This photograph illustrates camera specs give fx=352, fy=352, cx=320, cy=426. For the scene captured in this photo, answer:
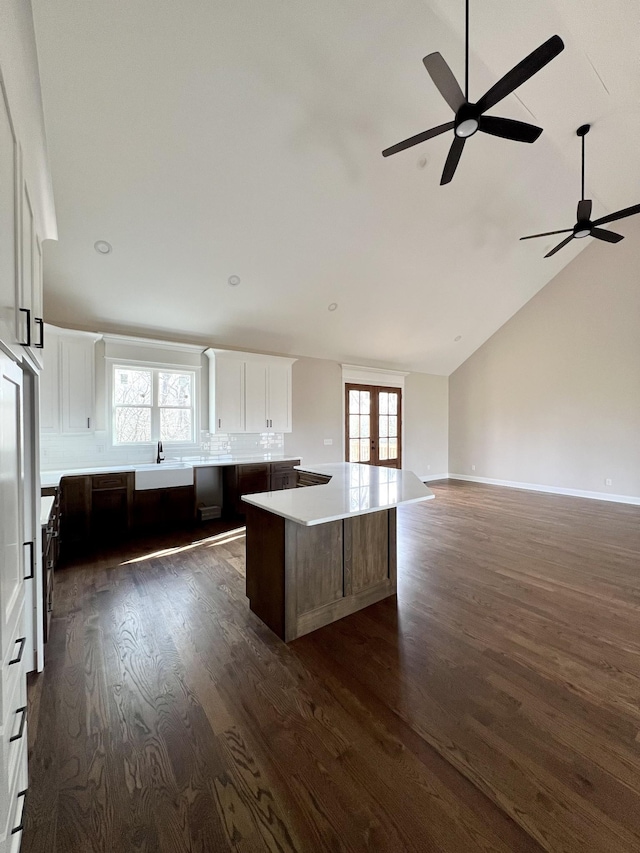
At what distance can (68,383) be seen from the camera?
13.7 ft

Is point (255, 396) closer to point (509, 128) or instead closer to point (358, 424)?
point (358, 424)

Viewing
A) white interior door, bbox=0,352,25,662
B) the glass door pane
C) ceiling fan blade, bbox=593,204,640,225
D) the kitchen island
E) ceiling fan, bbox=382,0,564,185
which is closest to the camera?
white interior door, bbox=0,352,25,662

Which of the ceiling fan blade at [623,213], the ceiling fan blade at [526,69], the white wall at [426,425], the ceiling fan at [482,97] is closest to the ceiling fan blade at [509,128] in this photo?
the ceiling fan at [482,97]

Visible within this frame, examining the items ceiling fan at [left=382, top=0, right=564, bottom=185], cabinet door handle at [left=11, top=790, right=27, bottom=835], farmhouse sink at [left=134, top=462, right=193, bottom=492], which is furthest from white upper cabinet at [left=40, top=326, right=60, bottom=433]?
ceiling fan at [left=382, top=0, right=564, bottom=185]

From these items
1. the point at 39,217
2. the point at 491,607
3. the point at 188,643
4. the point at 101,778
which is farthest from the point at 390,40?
the point at 101,778

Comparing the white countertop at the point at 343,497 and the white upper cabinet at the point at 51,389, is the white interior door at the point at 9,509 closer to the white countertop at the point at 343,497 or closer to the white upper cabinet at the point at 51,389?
the white countertop at the point at 343,497

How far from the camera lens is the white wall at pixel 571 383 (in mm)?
5879

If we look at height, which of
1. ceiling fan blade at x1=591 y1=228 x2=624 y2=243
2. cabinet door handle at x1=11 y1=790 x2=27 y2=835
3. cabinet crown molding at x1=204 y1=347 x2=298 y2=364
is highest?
ceiling fan blade at x1=591 y1=228 x2=624 y2=243

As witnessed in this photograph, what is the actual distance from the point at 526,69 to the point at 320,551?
3.12 metres

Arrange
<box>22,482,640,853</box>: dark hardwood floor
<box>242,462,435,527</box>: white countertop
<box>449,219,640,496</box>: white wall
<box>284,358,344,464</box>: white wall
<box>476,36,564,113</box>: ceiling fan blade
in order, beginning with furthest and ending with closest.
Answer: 1. <box>284,358,344,464</box>: white wall
2. <box>449,219,640,496</box>: white wall
3. <box>242,462,435,527</box>: white countertop
4. <box>476,36,564,113</box>: ceiling fan blade
5. <box>22,482,640,853</box>: dark hardwood floor

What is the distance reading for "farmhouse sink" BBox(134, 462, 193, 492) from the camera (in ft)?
14.3

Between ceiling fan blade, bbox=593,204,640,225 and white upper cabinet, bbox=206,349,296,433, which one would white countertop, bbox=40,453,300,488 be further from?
ceiling fan blade, bbox=593,204,640,225

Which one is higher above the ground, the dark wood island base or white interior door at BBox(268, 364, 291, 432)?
white interior door at BBox(268, 364, 291, 432)

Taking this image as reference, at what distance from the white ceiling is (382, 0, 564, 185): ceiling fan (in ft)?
A: 2.09
